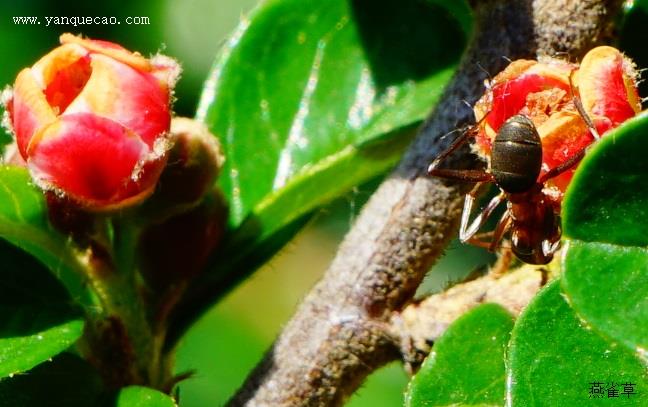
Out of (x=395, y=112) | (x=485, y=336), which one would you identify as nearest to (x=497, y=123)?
(x=485, y=336)

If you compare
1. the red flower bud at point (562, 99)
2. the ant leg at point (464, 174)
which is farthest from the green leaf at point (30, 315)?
the red flower bud at point (562, 99)

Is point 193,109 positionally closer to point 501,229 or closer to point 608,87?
point 501,229

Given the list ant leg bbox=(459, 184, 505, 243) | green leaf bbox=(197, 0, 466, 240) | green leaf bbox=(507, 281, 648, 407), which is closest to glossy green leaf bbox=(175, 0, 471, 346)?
green leaf bbox=(197, 0, 466, 240)

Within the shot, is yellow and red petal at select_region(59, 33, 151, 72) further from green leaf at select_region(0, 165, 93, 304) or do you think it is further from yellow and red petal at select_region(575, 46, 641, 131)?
yellow and red petal at select_region(575, 46, 641, 131)

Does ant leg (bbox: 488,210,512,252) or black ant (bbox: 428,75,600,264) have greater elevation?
black ant (bbox: 428,75,600,264)

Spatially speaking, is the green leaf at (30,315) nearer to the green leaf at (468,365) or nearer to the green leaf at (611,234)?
the green leaf at (468,365)

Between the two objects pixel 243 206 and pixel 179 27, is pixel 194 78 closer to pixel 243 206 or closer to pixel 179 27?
pixel 179 27
